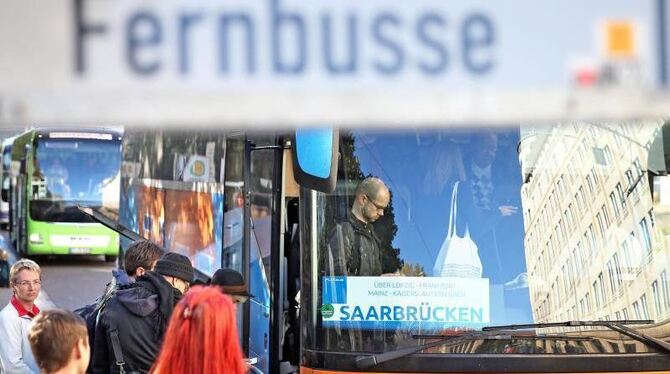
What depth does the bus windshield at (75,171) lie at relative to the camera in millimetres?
24156

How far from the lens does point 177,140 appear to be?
989cm

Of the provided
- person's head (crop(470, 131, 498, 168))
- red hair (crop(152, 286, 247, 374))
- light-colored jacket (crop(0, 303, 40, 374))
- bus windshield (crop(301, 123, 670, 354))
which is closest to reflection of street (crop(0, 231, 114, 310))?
light-colored jacket (crop(0, 303, 40, 374))

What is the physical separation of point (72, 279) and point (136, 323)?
17.5 m

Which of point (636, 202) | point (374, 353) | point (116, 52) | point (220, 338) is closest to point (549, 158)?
point (636, 202)

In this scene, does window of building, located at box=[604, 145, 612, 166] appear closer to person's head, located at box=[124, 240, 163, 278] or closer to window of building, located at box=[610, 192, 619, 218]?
window of building, located at box=[610, 192, 619, 218]

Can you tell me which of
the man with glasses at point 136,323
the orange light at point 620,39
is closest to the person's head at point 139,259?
the man with glasses at point 136,323

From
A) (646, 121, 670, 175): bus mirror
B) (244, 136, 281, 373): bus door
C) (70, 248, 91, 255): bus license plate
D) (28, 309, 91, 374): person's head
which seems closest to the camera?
(28, 309, 91, 374): person's head

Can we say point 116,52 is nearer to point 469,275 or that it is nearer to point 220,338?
point 220,338

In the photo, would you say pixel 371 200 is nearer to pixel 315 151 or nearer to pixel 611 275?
pixel 315 151

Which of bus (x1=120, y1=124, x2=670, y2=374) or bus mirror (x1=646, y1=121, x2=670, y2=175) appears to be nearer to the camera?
bus (x1=120, y1=124, x2=670, y2=374)

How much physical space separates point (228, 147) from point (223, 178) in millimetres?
256

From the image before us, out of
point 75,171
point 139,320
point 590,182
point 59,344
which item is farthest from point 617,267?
point 75,171

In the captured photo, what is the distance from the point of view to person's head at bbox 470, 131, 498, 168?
5.84 meters

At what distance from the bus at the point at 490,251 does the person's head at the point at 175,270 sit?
55 centimetres
